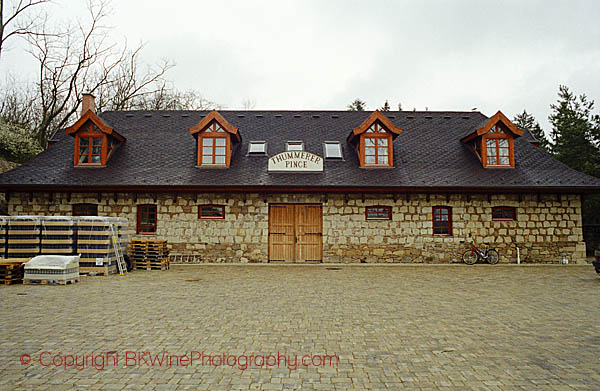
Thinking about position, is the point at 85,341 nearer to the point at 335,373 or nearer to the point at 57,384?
the point at 57,384

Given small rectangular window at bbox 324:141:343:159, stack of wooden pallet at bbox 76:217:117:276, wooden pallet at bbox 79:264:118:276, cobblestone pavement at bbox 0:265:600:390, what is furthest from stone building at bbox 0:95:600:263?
cobblestone pavement at bbox 0:265:600:390

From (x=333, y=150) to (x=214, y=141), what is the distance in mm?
4807

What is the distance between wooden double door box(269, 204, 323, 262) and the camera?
47.7 feet

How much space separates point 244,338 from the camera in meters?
5.08

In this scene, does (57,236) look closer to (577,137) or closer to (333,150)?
(333,150)

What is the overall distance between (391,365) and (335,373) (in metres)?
0.65

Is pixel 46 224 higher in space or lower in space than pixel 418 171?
lower

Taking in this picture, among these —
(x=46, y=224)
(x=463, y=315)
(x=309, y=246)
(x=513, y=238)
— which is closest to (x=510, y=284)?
(x=463, y=315)

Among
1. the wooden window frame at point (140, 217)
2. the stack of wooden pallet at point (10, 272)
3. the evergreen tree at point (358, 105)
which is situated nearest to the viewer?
the stack of wooden pallet at point (10, 272)

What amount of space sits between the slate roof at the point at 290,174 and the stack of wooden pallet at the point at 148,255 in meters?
2.15

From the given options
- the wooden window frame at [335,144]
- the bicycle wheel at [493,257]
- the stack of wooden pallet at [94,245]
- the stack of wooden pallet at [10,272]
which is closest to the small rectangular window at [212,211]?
the stack of wooden pallet at [94,245]

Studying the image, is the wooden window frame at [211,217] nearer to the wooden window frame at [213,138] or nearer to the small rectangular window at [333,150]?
the wooden window frame at [213,138]

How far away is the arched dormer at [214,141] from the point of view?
15.3m

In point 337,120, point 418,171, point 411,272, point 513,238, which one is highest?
point 337,120
